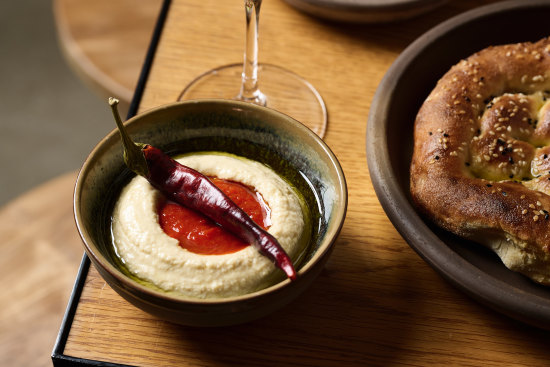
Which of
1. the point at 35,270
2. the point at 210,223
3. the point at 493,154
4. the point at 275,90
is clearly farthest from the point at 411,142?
the point at 35,270

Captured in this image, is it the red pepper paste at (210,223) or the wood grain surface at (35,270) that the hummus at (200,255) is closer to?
the red pepper paste at (210,223)

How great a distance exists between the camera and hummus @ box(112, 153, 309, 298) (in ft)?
3.60

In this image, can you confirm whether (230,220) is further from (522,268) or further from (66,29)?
(66,29)

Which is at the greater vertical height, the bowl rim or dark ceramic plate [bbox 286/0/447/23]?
dark ceramic plate [bbox 286/0/447/23]

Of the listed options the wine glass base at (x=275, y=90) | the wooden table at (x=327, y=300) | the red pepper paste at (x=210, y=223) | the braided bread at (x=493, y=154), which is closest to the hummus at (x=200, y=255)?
the red pepper paste at (x=210, y=223)

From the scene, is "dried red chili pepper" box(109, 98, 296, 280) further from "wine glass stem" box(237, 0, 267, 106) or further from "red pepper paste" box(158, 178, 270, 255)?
"wine glass stem" box(237, 0, 267, 106)

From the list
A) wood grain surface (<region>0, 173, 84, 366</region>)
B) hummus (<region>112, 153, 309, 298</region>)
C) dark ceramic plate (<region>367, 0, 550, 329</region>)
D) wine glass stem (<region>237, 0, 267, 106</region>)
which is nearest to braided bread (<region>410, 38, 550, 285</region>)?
dark ceramic plate (<region>367, 0, 550, 329</region>)

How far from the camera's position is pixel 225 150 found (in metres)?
1.40

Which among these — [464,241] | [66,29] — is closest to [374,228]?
[464,241]

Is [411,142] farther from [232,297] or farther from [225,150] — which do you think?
[232,297]

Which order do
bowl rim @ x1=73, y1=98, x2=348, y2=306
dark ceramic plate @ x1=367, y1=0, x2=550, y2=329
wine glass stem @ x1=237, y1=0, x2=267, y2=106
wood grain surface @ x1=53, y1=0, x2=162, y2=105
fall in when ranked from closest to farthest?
bowl rim @ x1=73, y1=98, x2=348, y2=306
dark ceramic plate @ x1=367, y1=0, x2=550, y2=329
wine glass stem @ x1=237, y1=0, x2=267, y2=106
wood grain surface @ x1=53, y1=0, x2=162, y2=105

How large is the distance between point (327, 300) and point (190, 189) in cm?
37

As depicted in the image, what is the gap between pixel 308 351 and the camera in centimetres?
122

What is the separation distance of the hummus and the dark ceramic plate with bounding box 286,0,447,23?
0.72 meters
